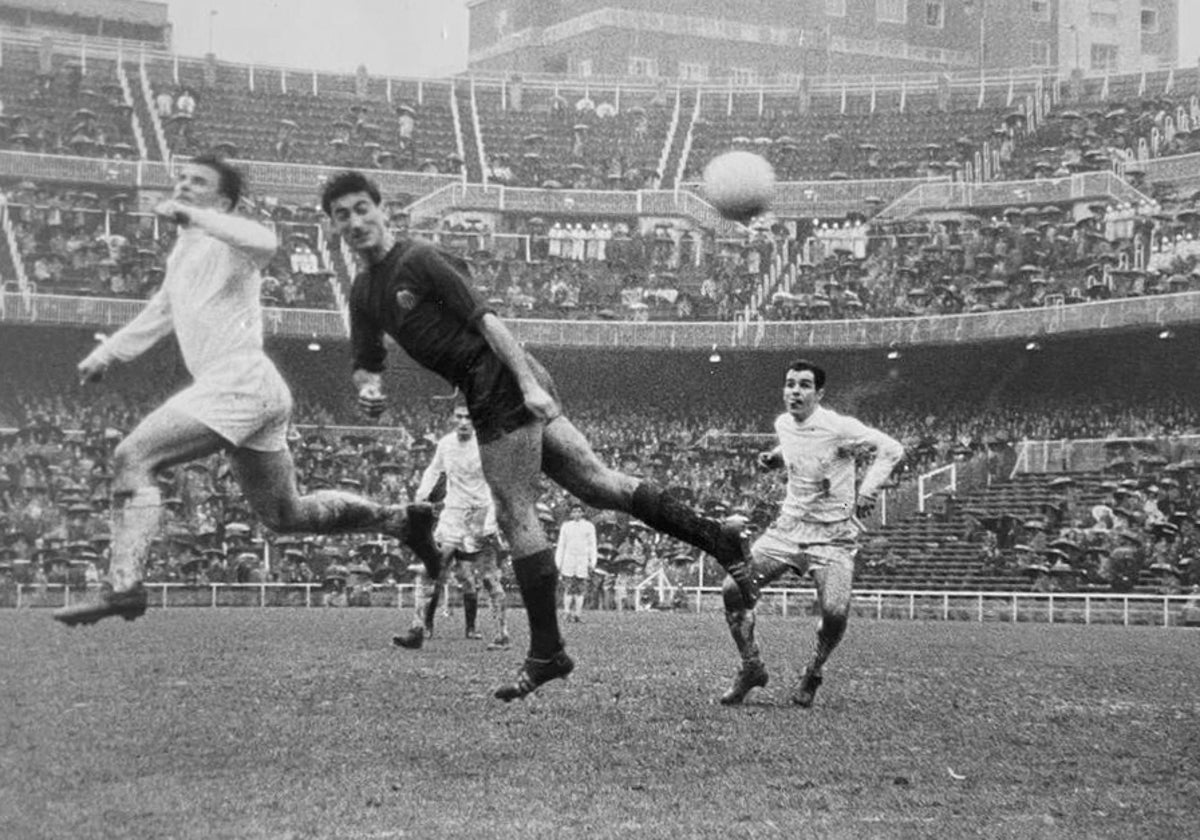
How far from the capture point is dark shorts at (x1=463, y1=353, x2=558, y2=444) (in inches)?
268

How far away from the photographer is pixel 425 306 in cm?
681

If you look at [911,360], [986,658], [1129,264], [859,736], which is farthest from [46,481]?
[1129,264]

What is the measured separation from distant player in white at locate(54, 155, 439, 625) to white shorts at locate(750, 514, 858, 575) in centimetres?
371

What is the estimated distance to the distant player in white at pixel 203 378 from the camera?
619cm

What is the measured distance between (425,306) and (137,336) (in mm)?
1156

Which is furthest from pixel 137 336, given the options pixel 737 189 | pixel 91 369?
pixel 737 189

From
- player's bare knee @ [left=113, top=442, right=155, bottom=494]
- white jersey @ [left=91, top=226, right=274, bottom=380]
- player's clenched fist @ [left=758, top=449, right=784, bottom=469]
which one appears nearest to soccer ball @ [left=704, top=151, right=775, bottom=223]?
player's clenched fist @ [left=758, top=449, right=784, bottom=469]

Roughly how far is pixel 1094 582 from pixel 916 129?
11.9 metres

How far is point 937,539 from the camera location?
2412cm

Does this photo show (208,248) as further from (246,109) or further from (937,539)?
(937,539)

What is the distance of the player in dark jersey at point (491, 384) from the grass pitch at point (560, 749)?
31.0 inches

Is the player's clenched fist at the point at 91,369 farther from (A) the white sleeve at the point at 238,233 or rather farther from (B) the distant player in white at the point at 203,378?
(A) the white sleeve at the point at 238,233

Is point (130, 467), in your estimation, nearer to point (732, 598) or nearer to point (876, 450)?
point (732, 598)

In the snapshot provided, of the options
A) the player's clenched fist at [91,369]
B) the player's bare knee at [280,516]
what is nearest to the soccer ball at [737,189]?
the player's bare knee at [280,516]
